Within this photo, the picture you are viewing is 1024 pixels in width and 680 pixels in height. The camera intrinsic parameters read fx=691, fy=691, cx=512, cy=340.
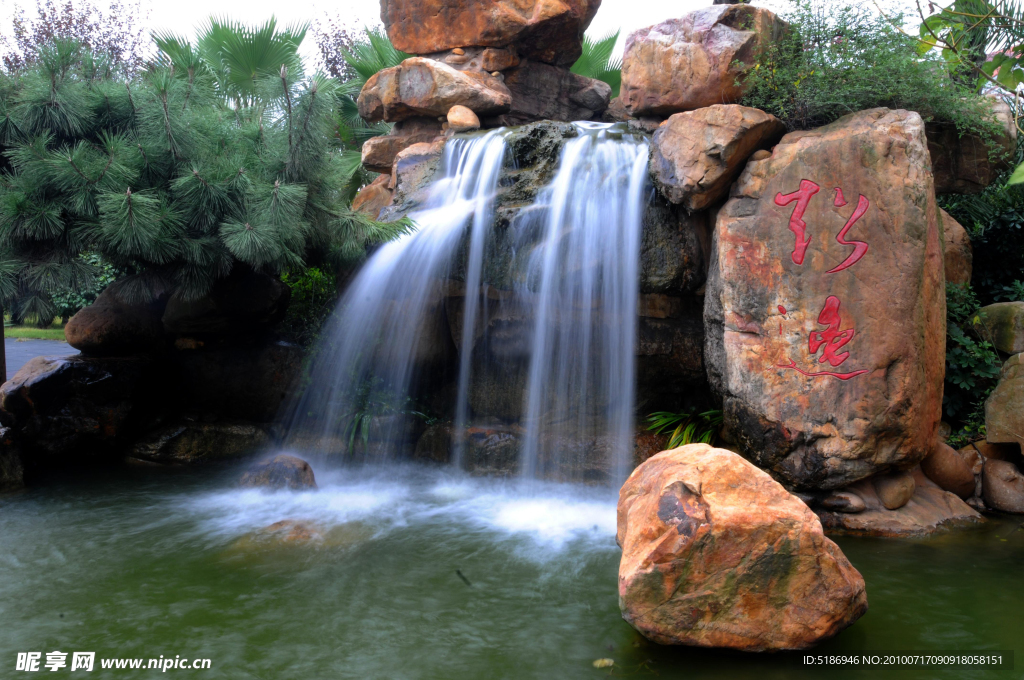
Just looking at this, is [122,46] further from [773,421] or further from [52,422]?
[773,421]

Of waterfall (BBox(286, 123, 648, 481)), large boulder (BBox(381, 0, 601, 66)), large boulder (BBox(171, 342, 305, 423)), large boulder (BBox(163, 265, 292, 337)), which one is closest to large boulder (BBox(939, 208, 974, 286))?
waterfall (BBox(286, 123, 648, 481))

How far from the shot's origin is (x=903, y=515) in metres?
4.89

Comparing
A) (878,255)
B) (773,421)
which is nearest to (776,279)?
(878,255)

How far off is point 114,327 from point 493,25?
581cm

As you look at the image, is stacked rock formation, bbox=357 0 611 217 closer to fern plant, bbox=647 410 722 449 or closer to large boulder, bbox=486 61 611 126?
large boulder, bbox=486 61 611 126

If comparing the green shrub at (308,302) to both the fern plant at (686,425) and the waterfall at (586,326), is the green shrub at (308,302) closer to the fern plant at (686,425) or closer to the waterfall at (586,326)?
the waterfall at (586,326)

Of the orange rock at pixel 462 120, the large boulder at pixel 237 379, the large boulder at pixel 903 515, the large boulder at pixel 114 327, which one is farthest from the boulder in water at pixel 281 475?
the orange rock at pixel 462 120

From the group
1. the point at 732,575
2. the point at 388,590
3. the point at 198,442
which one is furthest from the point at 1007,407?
the point at 198,442

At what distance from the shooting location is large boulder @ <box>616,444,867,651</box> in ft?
9.95

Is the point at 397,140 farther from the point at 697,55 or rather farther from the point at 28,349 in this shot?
the point at 28,349

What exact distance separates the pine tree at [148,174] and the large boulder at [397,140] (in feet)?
11.5

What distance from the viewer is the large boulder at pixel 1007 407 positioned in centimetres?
526

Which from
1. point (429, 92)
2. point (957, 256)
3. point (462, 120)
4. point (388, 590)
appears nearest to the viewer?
point (388, 590)

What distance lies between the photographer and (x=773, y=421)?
16.3 ft
